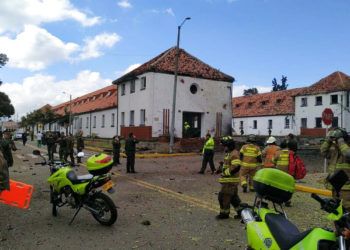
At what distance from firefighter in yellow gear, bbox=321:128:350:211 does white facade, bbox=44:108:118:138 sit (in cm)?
3533

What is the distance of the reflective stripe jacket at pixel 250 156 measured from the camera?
12.1 meters

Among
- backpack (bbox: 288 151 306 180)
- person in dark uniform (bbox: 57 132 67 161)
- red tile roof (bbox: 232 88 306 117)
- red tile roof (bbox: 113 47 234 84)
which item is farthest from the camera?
red tile roof (bbox: 232 88 306 117)

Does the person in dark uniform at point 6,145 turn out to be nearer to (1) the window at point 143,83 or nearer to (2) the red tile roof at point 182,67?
(2) the red tile roof at point 182,67

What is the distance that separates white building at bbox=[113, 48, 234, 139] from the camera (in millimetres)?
33406

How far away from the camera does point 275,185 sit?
4414 millimetres

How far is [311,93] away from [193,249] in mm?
49319

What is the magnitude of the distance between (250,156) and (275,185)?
7866mm

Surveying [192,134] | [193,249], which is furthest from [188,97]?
[193,249]

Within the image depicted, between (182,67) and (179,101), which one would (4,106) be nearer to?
(182,67)

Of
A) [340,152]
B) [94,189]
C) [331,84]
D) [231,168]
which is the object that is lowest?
[94,189]

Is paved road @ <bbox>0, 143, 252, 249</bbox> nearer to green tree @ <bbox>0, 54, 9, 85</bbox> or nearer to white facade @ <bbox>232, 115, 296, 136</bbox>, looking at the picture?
green tree @ <bbox>0, 54, 9, 85</bbox>

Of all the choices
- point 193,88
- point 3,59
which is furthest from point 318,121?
point 3,59

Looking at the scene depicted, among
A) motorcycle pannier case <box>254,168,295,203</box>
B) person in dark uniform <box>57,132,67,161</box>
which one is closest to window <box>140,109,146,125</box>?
person in dark uniform <box>57,132,67,161</box>

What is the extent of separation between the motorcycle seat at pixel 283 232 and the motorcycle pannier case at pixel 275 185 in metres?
0.21
